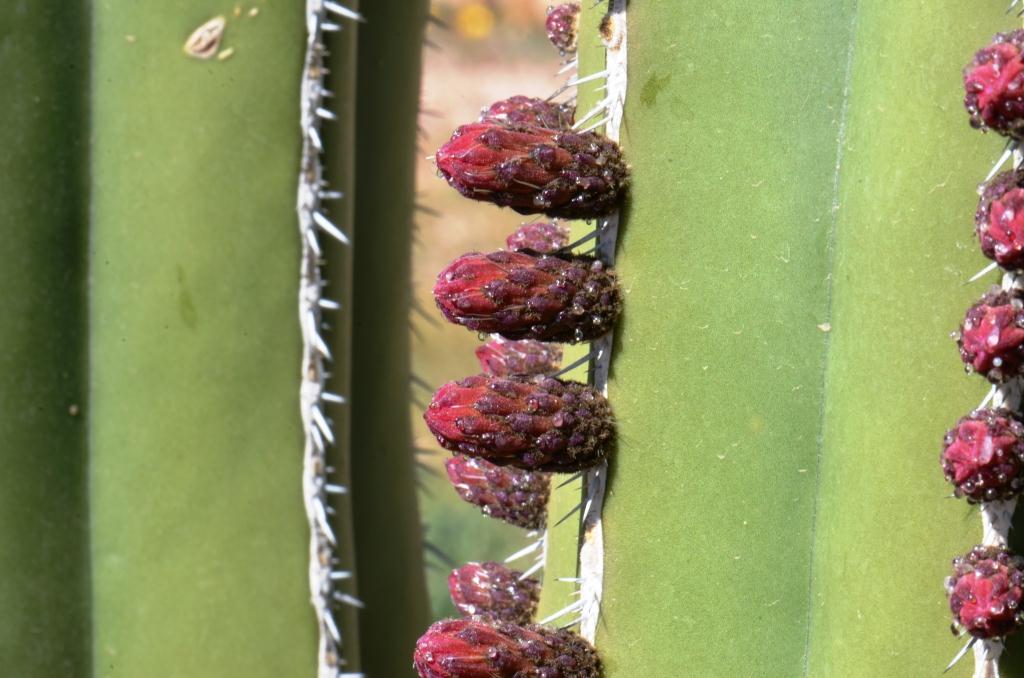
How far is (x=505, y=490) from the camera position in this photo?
1479mm

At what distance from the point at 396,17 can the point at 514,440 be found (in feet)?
2.62

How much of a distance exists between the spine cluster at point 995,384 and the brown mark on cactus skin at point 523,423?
1.06ft

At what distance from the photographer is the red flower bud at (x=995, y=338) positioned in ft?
3.07

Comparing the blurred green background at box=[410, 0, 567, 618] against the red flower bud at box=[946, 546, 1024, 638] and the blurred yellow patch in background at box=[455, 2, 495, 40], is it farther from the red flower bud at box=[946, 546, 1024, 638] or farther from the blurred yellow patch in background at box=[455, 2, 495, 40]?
the red flower bud at box=[946, 546, 1024, 638]

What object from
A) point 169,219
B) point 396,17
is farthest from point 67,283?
point 396,17

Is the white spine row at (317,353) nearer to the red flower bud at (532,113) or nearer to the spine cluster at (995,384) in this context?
the red flower bud at (532,113)

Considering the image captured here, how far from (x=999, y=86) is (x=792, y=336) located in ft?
0.90

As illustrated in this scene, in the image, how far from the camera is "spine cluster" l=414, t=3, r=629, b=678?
1127 mm

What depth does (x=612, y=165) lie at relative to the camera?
1135mm

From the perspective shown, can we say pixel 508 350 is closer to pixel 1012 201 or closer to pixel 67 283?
pixel 67 283

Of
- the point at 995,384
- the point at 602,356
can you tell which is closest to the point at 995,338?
the point at 995,384

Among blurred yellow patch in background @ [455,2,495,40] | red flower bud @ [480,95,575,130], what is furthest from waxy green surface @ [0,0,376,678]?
blurred yellow patch in background @ [455,2,495,40]

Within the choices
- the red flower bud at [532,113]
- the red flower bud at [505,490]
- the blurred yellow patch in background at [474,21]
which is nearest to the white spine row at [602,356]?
the red flower bud at [532,113]

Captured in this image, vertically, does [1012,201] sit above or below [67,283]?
above
